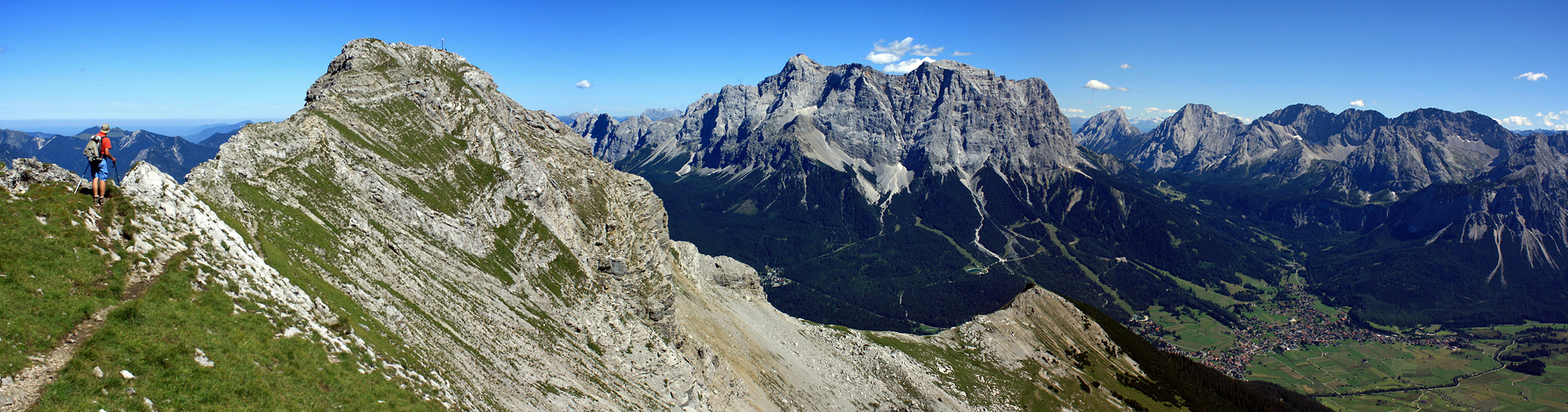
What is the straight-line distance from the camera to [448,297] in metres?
46.8

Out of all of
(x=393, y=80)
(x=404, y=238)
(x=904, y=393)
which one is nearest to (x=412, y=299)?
(x=404, y=238)

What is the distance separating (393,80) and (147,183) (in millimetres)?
51512

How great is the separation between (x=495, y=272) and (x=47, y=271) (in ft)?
107

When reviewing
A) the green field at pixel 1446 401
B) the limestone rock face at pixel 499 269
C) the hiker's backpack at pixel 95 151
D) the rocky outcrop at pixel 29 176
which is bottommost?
the green field at pixel 1446 401

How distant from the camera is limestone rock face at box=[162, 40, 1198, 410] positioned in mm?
38500

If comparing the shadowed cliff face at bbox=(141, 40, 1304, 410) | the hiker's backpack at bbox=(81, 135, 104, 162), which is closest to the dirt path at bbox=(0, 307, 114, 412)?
the shadowed cliff face at bbox=(141, 40, 1304, 410)

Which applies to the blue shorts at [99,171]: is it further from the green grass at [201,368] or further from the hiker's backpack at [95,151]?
the green grass at [201,368]

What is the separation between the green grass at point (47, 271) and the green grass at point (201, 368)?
1.08 meters

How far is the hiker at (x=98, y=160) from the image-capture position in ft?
83.9

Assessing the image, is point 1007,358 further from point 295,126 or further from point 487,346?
point 295,126

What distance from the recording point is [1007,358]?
110438 millimetres

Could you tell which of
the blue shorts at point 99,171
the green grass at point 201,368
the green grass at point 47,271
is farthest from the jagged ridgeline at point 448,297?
the blue shorts at point 99,171

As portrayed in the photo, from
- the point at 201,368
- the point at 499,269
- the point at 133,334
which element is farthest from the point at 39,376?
the point at 499,269

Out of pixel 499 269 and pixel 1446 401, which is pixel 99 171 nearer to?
pixel 499 269
